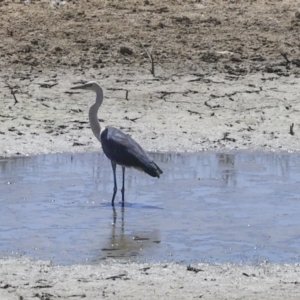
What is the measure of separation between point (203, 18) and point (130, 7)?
1.00 m

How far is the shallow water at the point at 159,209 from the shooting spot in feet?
28.6

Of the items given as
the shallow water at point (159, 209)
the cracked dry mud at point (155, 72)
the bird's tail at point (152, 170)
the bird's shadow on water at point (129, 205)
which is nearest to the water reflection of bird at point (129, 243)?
the shallow water at point (159, 209)

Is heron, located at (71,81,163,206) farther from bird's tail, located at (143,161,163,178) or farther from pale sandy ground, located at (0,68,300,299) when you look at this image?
pale sandy ground, located at (0,68,300,299)

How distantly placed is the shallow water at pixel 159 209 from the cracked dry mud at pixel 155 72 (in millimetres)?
697

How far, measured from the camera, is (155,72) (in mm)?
14656

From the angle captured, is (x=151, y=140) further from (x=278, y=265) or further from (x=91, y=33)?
(x=278, y=265)

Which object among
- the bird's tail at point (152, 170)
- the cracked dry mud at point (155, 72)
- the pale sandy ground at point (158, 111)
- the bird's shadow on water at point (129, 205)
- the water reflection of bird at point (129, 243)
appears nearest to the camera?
the water reflection of bird at point (129, 243)

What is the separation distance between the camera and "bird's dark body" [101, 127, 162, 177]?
34.6ft

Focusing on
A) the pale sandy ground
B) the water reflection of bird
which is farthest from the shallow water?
the pale sandy ground

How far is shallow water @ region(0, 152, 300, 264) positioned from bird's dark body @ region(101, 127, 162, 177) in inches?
9.5

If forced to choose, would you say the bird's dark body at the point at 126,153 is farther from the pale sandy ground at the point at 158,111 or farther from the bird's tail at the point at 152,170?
the pale sandy ground at the point at 158,111

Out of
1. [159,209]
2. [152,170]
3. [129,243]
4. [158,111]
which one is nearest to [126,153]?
[152,170]

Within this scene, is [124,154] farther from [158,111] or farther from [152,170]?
[158,111]

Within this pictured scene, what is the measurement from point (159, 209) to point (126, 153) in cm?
89
